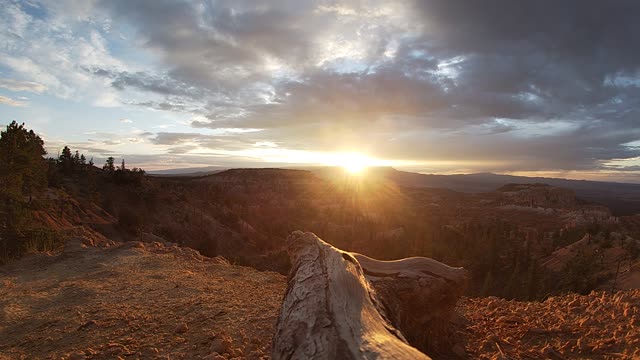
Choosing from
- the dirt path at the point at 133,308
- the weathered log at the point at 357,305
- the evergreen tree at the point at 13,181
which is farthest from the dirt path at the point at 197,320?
the evergreen tree at the point at 13,181

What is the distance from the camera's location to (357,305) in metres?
4.38

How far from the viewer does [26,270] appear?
11.7m

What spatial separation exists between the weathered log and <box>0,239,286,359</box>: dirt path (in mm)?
1490

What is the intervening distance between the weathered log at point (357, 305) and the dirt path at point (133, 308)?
58.7 inches

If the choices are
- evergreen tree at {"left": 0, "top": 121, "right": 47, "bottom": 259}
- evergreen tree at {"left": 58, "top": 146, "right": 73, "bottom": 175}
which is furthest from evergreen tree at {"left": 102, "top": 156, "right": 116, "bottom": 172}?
evergreen tree at {"left": 0, "top": 121, "right": 47, "bottom": 259}

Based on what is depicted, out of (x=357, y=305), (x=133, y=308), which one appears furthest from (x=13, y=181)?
(x=357, y=305)

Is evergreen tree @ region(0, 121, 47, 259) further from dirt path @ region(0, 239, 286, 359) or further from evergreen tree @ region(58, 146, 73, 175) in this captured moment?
evergreen tree @ region(58, 146, 73, 175)

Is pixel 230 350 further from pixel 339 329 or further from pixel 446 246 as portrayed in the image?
pixel 446 246

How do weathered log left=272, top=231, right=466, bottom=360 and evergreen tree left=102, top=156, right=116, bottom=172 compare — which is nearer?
weathered log left=272, top=231, right=466, bottom=360

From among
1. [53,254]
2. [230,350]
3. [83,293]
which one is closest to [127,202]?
[53,254]

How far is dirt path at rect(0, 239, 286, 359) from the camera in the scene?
19.0ft

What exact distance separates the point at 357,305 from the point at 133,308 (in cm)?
539

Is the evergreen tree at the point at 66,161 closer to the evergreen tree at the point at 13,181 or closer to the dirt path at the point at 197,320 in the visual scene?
the evergreen tree at the point at 13,181

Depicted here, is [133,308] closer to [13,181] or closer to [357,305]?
[357,305]
